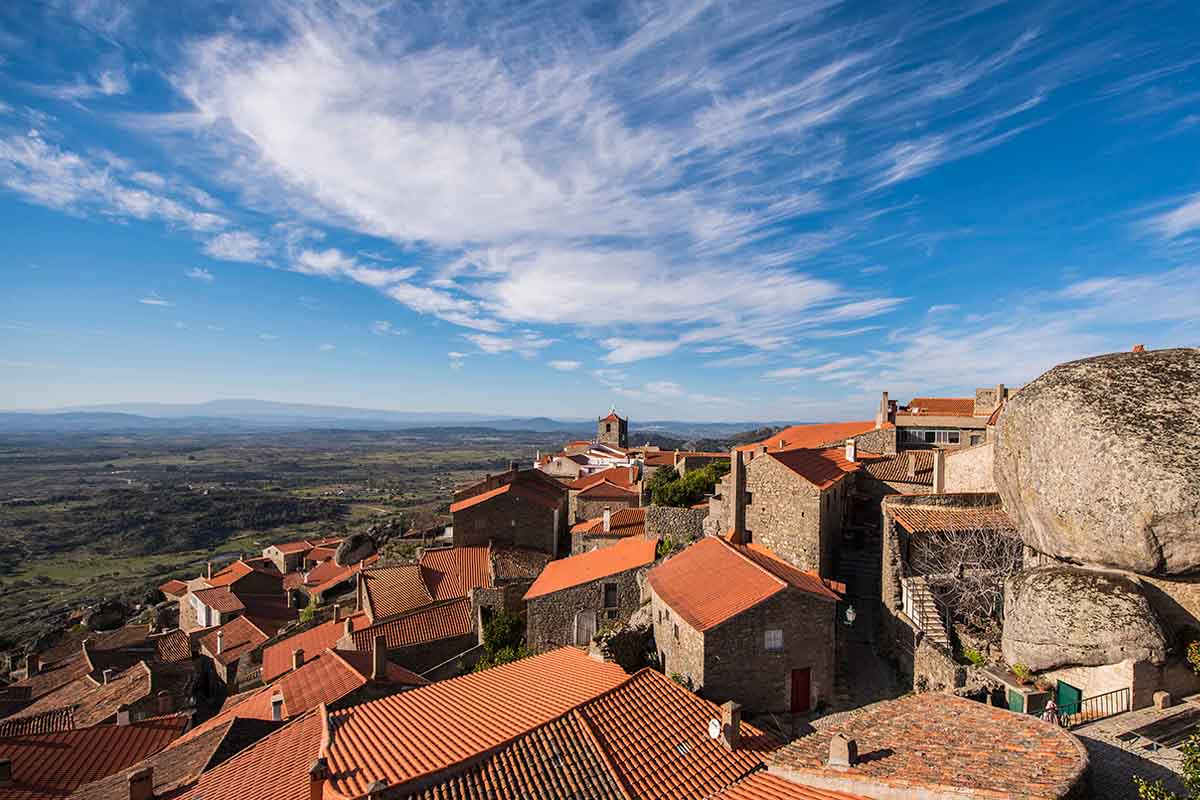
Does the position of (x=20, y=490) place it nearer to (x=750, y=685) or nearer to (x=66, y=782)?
(x=66, y=782)

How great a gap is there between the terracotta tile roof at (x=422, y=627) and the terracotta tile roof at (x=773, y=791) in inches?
686

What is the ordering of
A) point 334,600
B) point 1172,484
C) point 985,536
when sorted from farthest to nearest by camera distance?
1. point 334,600
2. point 985,536
3. point 1172,484

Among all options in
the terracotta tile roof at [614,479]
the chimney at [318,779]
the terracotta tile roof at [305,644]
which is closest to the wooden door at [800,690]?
the chimney at [318,779]

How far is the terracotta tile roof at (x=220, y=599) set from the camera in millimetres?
39438

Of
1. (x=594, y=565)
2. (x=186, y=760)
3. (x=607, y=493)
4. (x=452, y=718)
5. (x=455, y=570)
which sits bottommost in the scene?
(x=186, y=760)

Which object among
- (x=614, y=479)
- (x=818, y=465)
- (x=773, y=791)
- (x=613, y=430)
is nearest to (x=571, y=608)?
(x=818, y=465)

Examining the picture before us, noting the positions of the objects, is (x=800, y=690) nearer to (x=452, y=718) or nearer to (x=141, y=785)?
Answer: (x=452, y=718)

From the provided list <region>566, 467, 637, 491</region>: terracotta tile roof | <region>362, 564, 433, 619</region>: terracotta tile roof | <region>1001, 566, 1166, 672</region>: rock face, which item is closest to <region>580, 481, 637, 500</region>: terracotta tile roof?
<region>566, 467, 637, 491</region>: terracotta tile roof

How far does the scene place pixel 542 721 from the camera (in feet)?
44.8

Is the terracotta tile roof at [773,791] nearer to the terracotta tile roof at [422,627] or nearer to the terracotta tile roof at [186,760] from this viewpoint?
the terracotta tile roof at [186,760]

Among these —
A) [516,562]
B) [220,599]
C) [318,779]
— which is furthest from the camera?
[220,599]

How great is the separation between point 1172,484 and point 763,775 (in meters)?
10.2

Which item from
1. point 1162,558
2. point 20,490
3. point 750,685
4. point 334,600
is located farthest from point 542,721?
point 20,490

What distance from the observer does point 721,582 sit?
18.4 m
